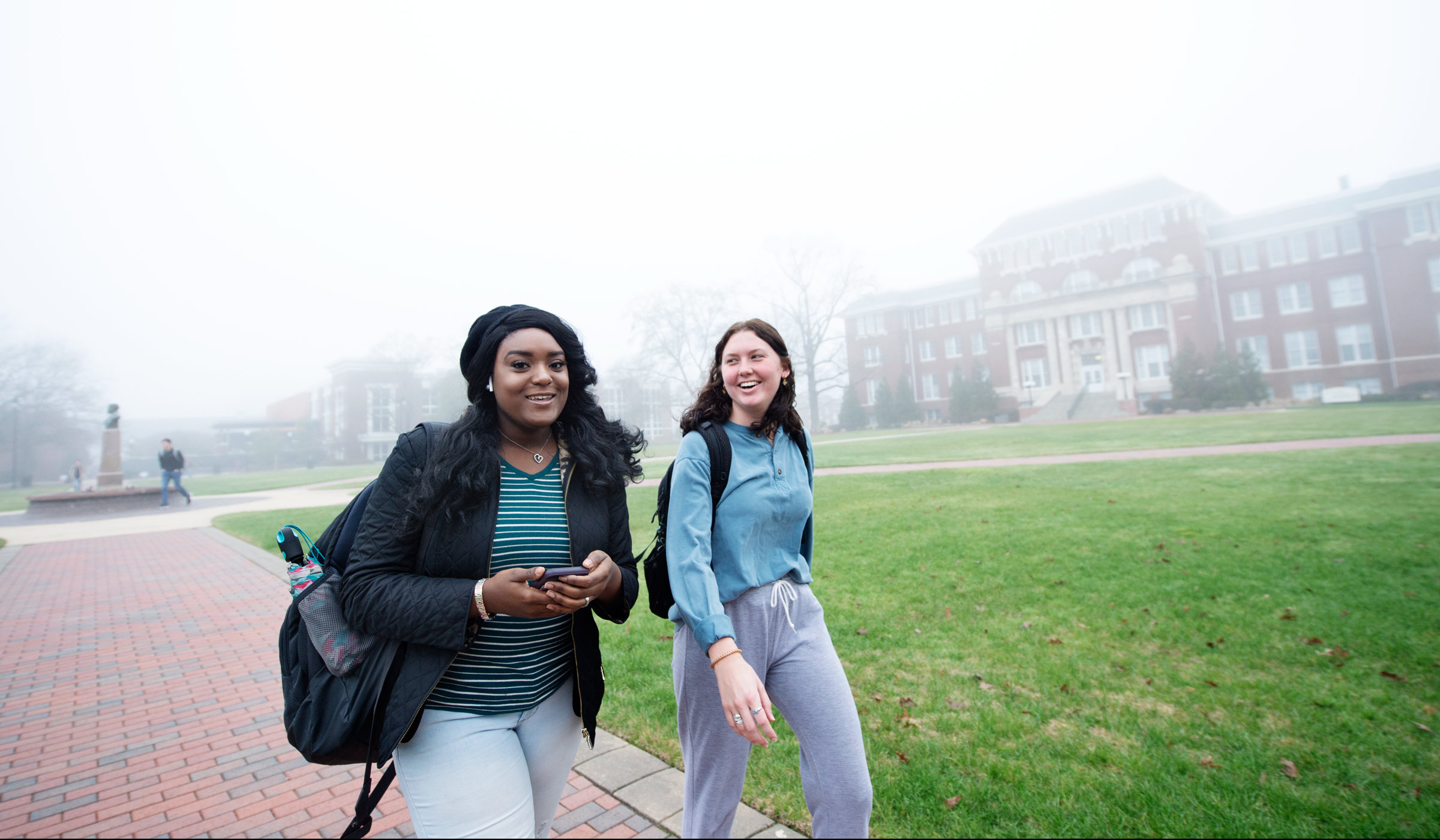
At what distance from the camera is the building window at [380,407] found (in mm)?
66000

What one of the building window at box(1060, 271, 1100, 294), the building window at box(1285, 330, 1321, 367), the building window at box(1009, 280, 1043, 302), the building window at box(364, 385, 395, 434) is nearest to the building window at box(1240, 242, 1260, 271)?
the building window at box(1285, 330, 1321, 367)

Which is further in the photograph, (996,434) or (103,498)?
(996,434)

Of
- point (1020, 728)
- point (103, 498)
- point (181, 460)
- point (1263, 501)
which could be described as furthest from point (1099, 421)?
point (103, 498)

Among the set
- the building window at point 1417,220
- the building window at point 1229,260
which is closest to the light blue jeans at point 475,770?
the building window at point 1417,220

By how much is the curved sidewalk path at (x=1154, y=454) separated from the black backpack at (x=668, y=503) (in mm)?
13864

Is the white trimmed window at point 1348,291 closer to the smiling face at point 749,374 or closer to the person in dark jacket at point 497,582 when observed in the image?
the smiling face at point 749,374

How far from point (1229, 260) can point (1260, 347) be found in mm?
6446

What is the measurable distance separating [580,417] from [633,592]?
0.60m

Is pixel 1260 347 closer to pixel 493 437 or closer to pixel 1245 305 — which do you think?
pixel 1245 305

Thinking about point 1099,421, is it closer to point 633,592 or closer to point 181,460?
point 633,592

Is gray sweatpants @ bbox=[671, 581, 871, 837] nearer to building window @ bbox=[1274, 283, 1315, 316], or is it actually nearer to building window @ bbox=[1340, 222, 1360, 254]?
building window @ bbox=[1274, 283, 1315, 316]

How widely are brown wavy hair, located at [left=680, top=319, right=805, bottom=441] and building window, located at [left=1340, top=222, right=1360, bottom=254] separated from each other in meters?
55.0

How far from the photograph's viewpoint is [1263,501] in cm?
893

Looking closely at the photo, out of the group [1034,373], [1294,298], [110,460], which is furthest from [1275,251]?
[110,460]
